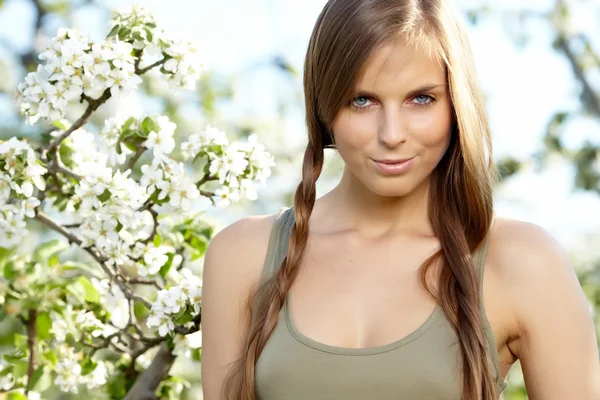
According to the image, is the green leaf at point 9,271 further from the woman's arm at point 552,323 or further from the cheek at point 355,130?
the woman's arm at point 552,323

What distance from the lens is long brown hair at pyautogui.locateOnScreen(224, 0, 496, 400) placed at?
1756mm

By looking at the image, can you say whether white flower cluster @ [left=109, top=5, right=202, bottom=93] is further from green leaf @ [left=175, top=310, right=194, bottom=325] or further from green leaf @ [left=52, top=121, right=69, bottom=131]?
green leaf @ [left=175, top=310, right=194, bottom=325]

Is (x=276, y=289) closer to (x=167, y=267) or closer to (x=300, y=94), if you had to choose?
(x=167, y=267)

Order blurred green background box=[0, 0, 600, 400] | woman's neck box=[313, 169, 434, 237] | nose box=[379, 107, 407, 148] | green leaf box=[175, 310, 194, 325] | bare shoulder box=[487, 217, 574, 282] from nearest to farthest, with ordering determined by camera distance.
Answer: nose box=[379, 107, 407, 148] < bare shoulder box=[487, 217, 574, 282] < woman's neck box=[313, 169, 434, 237] < green leaf box=[175, 310, 194, 325] < blurred green background box=[0, 0, 600, 400]

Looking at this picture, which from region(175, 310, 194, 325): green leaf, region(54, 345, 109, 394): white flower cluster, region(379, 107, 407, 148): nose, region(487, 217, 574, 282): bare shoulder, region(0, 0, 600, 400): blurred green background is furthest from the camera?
region(0, 0, 600, 400): blurred green background

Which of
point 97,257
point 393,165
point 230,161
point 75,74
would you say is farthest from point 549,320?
point 75,74

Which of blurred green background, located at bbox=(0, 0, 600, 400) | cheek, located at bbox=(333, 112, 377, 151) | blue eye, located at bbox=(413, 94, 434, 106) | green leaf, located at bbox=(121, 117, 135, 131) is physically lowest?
blurred green background, located at bbox=(0, 0, 600, 400)

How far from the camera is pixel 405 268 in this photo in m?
1.92

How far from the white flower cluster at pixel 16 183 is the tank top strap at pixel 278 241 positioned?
50 cm

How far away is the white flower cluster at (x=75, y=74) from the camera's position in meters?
2.05

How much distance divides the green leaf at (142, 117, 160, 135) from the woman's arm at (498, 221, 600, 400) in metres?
0.80

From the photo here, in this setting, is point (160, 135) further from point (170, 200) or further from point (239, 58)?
point (239, 58)

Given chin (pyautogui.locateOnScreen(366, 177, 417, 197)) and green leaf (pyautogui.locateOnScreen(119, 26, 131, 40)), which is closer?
chin (pyautogui.locateOnScreen(366, 177, 417, 197))

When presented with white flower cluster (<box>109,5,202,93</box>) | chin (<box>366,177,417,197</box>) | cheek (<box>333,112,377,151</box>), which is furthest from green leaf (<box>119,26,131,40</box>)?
chin (<box>366,177,417,197</box>)
